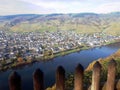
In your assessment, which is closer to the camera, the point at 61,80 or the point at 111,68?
the point at 61,80

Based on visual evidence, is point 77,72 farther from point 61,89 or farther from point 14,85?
point 14,85

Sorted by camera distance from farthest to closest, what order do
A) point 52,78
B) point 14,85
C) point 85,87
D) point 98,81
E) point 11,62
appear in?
point 11,62, point 52,78, point 85,87, point 98,81, point 14,85

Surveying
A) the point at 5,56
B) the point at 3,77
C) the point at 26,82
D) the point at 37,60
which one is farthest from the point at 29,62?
the point at 26,82

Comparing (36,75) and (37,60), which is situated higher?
(36,75)

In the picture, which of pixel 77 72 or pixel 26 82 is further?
pixel 26 82

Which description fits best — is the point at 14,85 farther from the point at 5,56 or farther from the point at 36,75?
the point at 5,56

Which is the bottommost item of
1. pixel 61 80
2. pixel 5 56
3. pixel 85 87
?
pixel 5 56

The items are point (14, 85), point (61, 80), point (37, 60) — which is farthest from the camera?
point (37, 60)

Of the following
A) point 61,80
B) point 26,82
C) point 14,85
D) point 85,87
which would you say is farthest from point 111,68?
point 26,82

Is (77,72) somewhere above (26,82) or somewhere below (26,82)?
above
